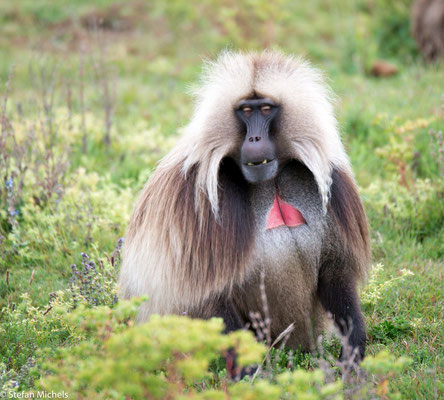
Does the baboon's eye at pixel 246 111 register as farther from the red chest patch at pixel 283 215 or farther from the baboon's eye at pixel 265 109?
the red chest patch at pixel 283 215

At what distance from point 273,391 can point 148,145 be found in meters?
4.07

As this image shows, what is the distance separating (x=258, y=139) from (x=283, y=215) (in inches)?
17.2

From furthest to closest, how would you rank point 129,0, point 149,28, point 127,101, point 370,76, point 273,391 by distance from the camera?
point 129,0 < point 149,28 < point 370,76 < point 127,101 < point 273,391

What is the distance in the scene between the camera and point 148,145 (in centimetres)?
583

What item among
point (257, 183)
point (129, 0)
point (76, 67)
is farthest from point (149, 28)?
point (257, 183)

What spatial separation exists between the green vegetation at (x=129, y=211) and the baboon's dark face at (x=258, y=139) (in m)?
0.85

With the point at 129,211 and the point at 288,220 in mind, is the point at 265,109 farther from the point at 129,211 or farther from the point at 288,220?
the point at 129,211

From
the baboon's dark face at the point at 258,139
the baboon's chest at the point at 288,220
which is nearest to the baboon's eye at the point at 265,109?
the baboon's dark face at the point at 258,139

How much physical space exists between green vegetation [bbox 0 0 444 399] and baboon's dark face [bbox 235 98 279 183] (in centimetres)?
85

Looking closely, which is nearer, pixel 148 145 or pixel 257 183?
pixel 257 183

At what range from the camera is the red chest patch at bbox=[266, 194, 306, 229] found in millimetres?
3188

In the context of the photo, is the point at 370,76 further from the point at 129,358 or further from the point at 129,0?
the point at 129,358

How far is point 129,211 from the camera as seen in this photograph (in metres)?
4.71

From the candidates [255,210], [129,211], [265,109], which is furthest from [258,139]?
[129,211]
